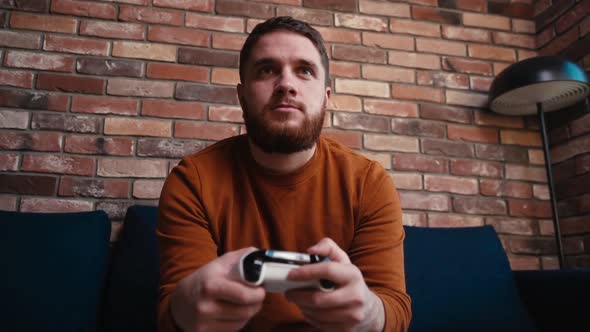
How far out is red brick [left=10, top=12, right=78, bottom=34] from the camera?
169 centimetres

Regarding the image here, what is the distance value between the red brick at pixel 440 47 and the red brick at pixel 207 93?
3.05 ft

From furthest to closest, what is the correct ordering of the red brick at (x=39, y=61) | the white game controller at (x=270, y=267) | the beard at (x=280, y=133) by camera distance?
1. the red brick at (x=39, y=61)
2. the beard at (x=280, y=133)
3. the white game controller at (x=270, y=267)

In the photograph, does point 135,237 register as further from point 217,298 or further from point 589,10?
point 589,10

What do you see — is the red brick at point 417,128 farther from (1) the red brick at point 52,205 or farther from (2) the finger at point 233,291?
(2) the finger at point 233,291

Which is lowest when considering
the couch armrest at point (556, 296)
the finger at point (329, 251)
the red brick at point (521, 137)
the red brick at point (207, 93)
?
the couch armrest at point (556, 296)

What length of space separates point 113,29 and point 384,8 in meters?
1.23

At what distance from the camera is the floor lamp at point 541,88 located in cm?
159

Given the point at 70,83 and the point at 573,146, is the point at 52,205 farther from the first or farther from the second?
the point at 573,146

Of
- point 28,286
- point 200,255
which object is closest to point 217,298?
point 200,255

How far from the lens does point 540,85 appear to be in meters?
1.65

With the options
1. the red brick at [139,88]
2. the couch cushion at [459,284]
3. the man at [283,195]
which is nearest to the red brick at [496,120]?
the couch cushion at [459,284]

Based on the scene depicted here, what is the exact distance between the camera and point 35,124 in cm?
163

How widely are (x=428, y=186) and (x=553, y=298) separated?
647 millimetres

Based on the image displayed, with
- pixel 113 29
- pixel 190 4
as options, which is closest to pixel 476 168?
pixel 190 4
